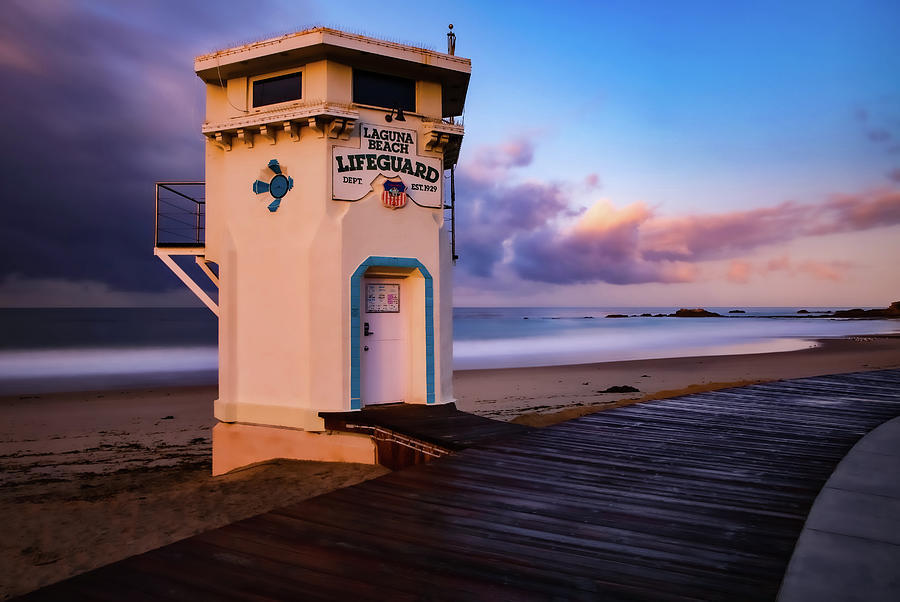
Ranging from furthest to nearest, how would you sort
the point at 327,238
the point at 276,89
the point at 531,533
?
the point at 276,89 < the point at 327,238 < the point at 531,533

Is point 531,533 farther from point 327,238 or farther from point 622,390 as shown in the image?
point 622,390

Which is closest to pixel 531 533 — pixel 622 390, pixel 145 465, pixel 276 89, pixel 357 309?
pixel 357 309

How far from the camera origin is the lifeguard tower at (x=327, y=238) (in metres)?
9.10

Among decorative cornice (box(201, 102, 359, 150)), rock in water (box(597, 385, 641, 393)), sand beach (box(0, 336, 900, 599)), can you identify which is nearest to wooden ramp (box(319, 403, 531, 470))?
sand beach (box(0, 336, 900, 599))

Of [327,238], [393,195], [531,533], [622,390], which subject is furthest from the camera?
[622,390]

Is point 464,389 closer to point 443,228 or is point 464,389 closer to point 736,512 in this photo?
point 443,228

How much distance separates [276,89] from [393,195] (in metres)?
2.87

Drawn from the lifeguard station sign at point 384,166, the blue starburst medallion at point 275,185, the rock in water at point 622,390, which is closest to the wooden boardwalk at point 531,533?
the lifeguard station sign at point 384,166

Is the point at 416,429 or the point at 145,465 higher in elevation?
the point at 416,429

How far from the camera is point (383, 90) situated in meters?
9.67

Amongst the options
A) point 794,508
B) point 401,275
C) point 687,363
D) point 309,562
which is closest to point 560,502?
point 794,508

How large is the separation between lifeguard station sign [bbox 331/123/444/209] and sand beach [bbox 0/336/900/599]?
4675 millimetres

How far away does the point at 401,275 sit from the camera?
9.90 meters

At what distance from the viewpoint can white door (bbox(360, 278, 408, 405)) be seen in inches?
378
